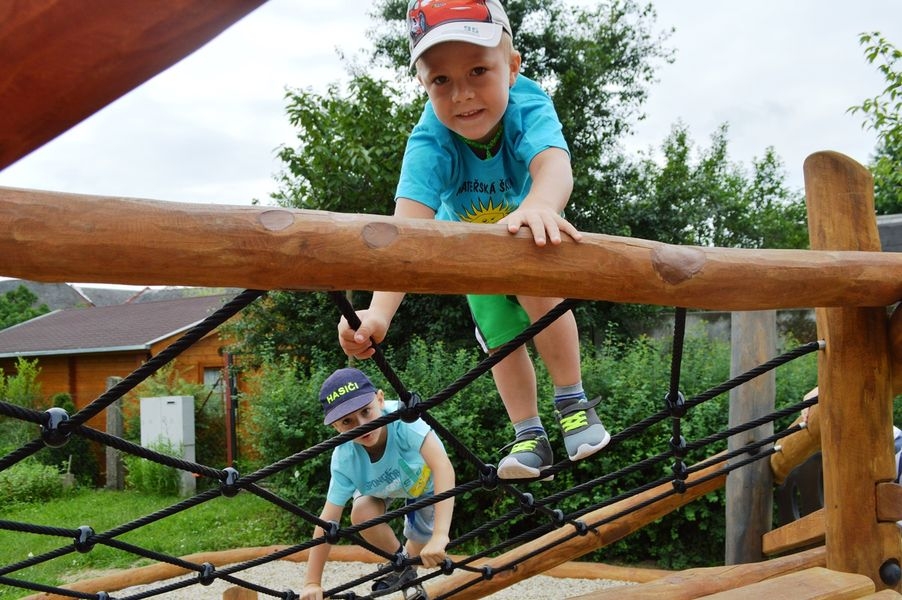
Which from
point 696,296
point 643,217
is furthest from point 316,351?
point 696,296

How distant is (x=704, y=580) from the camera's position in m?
2.58

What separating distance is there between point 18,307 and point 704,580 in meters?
22.1

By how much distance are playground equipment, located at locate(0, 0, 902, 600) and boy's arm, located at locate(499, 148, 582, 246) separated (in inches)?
1.1

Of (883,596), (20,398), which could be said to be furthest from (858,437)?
(20,398)

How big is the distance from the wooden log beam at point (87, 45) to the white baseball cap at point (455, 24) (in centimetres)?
125

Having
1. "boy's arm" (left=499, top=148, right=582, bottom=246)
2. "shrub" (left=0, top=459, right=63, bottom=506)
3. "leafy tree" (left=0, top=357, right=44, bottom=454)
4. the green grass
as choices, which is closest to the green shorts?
"boy's arm" (left=499, top=148, right=582, bottom=246)

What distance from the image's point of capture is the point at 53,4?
486 millimetres

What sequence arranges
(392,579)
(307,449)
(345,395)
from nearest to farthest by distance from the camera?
(307,449) < (345,395) < (392,579)

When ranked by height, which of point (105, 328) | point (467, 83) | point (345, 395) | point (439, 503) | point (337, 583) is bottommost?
point (337, 583)

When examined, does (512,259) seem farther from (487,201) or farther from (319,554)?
(319,554)

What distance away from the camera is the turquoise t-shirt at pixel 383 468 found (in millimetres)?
3061

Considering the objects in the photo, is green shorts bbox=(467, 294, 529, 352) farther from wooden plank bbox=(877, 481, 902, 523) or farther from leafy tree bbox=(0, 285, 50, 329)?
leafy tree bbox=(0, 285, 50, 329)

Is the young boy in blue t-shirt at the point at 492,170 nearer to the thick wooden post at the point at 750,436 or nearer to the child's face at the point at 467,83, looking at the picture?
the child's face at the point at 467,83

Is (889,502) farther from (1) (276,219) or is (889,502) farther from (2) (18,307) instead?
(2) (18,307)
